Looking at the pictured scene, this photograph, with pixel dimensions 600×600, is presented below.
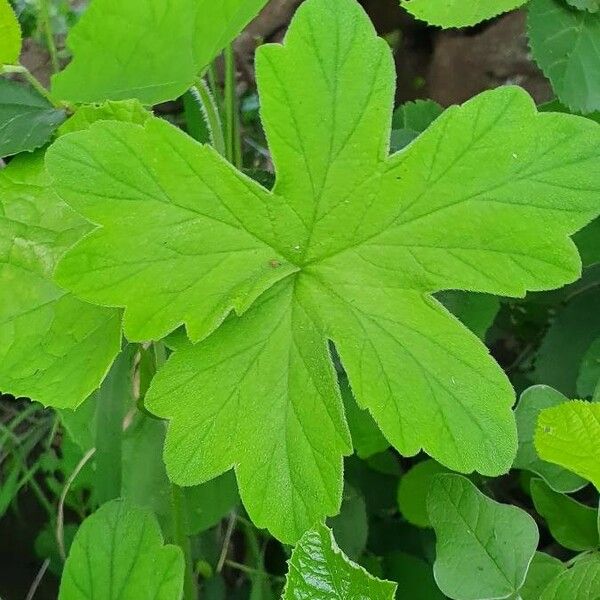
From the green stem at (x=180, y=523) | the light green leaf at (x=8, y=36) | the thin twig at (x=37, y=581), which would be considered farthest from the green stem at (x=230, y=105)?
the thin twig at (x=37, y=581)

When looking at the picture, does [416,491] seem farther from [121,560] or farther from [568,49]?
[568,49]

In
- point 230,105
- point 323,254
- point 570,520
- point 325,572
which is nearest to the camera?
point 325,572

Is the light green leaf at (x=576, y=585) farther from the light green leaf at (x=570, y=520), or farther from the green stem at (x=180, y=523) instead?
the green stem at (x=180, y=523)

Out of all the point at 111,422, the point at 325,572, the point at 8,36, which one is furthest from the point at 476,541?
the point at 8,36

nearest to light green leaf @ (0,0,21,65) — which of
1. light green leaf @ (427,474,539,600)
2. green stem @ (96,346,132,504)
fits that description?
green stem @ (96,346,132,504)

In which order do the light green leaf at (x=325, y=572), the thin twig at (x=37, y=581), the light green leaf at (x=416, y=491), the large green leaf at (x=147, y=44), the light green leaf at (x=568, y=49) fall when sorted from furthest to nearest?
1. the thin twig at (x=37, y=581)
2. the light green leaf at (x=416, y=491)
3. the light green leaf at (x=568, y=49)
4. the large green leaf at (x=147, y=44)
5. the light green leaf at (x=325, y=572)

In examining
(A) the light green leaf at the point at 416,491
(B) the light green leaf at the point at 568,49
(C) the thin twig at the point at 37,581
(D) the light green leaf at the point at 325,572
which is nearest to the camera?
(D) the light green leaf at the point at 325,572

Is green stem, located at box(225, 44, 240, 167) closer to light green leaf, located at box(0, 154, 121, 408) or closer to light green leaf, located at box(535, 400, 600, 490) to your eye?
light green leaf, located at box(0, 154, 121, 408)
